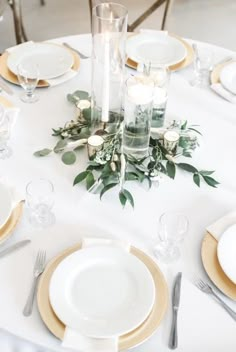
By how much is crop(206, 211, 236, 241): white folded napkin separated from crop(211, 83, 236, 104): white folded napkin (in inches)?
20.2

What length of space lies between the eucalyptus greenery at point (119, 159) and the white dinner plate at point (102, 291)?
19 centimetres

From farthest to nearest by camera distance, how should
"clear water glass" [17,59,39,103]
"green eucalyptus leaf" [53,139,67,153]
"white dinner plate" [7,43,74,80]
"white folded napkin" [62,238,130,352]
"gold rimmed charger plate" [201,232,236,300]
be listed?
"white dinner plate" [7,43,74,80], "clear water glass" [17,59,39,103], "green eucalyptus leaf" [53,139,67,153], "gold rimmed charger plate" [201,232,236,300], "white folded napkin" [62,238,130,352]

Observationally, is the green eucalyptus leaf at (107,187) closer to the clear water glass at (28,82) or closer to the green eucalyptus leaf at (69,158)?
the green eucalyptus leaf at (69,158)

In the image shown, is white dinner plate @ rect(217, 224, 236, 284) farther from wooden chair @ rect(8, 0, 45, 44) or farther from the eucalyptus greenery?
wooden chair @ rect(8, 0, 45, 44)

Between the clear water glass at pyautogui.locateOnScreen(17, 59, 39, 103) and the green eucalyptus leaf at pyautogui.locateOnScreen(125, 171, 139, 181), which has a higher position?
the clear water glass at pyautogui.locateOnScreen(17, 59, 39, 103)

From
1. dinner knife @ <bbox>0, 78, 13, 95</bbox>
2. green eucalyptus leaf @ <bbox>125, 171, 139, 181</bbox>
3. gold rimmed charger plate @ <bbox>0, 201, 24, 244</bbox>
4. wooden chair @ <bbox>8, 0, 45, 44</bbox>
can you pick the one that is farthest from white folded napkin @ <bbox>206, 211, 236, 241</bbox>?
wooden chair @ <bbox>8, 0, 45, 44</bbox>

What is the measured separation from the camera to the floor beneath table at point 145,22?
3408 mm

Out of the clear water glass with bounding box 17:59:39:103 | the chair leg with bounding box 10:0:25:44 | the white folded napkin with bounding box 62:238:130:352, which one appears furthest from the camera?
the chair leg with bounding box 10:0:25:44

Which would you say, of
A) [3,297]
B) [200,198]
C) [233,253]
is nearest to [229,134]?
[200,198]

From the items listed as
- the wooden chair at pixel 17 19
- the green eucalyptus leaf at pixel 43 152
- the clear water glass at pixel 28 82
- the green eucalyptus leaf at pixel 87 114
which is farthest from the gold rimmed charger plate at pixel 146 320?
the wooden chair at pixel 17 19

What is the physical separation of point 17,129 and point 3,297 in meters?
0.60

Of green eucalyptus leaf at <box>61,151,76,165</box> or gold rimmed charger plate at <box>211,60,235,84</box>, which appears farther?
gold rimmed charger plate at <box>211,60,235,84</box>

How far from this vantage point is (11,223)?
3.74ft

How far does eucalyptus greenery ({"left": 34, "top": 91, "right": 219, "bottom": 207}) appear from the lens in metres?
1.24
